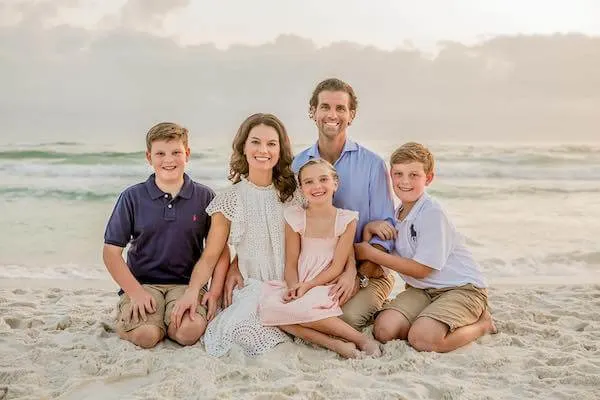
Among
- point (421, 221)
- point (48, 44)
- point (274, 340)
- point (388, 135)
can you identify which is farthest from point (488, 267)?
point (48, 44)

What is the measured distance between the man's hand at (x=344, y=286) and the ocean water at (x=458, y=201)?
2.59 meters

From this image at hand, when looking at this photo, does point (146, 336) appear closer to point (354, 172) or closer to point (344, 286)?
point (344, 286)

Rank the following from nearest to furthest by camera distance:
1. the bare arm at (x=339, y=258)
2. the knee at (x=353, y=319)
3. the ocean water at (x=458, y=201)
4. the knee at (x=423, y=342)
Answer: the knee at (x=423, y=342) < the bare arm at (x=339, y=258) < the knee at (x=353, y=319) < the ocean water at (x=458, y=201)

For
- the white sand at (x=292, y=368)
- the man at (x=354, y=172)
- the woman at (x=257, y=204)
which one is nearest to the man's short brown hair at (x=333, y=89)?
the man at (x=354, y=172)

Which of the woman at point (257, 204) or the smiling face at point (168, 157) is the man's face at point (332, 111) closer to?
the woman at point (257, 204)

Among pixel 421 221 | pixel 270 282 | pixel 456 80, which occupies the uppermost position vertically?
pixel 456 80

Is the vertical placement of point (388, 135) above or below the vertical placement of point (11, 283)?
above

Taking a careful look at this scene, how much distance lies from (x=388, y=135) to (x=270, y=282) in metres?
13.2

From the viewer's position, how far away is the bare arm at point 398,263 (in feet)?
11.8

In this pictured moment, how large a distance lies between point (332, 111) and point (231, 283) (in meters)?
1.13

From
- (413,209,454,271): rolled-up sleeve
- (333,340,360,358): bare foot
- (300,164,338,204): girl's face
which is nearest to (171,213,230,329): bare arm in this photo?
(300,164,338,204): girl's face

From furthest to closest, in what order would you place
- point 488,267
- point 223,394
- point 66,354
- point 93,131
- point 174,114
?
point 174,114, point 93,131, point 488,267, point 66,354, point 223,394

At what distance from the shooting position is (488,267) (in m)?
6.47

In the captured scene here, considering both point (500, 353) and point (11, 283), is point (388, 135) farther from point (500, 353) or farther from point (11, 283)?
point (500, 353)
